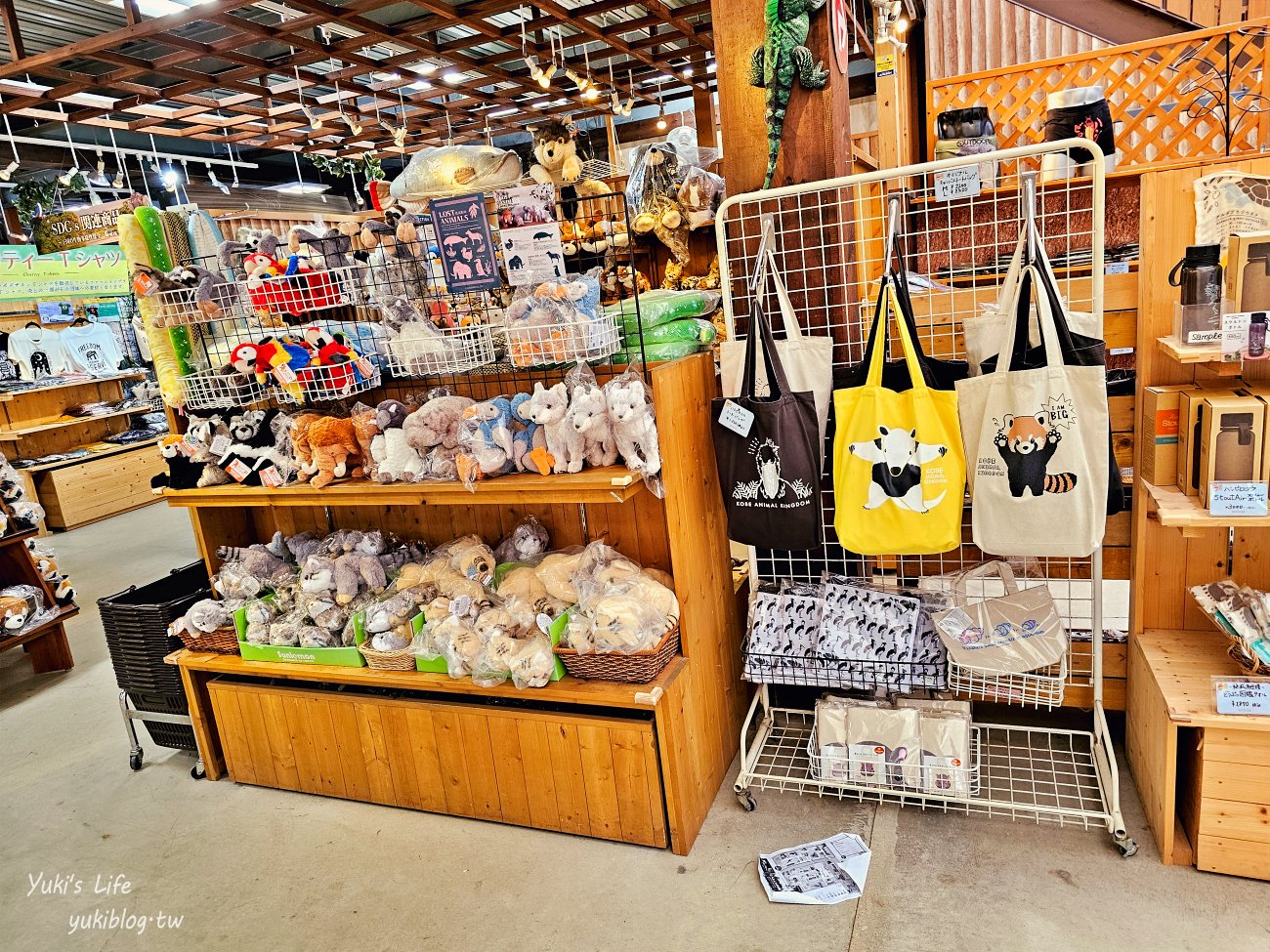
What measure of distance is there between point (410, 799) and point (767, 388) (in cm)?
179

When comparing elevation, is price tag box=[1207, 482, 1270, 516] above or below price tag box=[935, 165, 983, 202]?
below

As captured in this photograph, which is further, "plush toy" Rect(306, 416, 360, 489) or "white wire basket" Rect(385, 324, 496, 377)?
"plush toy" Rect(306, 416, 360, 489)

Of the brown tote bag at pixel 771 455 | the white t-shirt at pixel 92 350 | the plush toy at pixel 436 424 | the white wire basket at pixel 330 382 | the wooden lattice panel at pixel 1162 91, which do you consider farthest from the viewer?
the white t-shirt at pixel 92 350

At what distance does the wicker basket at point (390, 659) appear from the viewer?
8.07 feet

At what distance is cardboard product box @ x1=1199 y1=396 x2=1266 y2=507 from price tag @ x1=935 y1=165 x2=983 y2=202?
0.78 m

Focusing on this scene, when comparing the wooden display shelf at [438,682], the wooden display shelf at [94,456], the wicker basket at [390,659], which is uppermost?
the wooden display shelf at [94,456]

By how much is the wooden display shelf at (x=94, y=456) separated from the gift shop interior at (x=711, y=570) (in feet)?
16.2

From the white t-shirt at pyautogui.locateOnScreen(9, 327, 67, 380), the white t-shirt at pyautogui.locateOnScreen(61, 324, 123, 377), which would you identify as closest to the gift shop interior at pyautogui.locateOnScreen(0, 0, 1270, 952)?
the white t-shirt at pyautogui.locateOnScreen(9, 327, 67, 380)

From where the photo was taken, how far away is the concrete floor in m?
1.88

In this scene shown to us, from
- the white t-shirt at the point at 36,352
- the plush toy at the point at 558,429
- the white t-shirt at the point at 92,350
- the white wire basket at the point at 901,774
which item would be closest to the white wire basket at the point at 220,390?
the plush toy at the point at 558,429

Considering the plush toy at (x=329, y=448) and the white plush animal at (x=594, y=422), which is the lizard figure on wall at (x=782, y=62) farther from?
the plush toy at (x=329, y=448)

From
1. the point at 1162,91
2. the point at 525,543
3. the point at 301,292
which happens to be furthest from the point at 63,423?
the point at 1162,91

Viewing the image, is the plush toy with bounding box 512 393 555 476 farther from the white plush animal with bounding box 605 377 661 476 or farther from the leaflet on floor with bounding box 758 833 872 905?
the leaflet on floor with bounding box 758 833 872 905

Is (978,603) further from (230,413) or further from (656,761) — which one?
(230,413)
